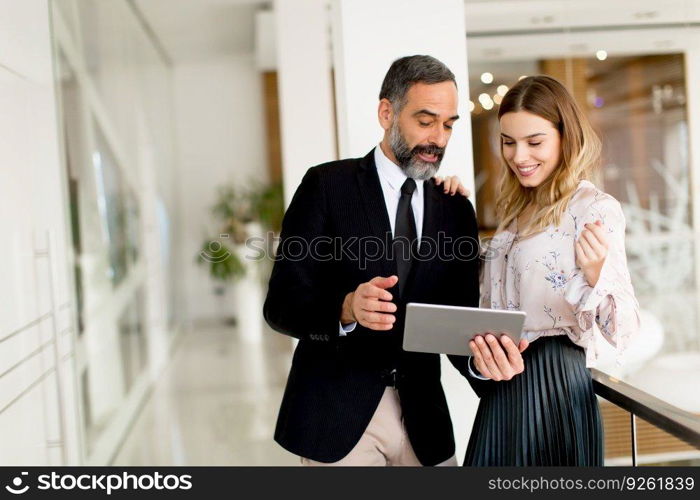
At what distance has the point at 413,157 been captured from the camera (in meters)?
A: 1.98

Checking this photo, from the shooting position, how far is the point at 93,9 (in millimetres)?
5273

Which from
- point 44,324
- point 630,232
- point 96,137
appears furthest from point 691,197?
point 96,137

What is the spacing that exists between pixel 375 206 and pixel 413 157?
0.17 metres

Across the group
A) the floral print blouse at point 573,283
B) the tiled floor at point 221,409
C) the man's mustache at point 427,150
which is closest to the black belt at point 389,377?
the floral print blouse at point 573,283

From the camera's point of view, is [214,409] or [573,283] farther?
[214,409]

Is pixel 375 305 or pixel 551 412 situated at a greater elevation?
pixel 375 305

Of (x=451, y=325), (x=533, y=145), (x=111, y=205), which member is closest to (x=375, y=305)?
(x=451, y=325)

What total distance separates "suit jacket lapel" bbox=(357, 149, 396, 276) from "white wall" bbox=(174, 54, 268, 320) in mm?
8697

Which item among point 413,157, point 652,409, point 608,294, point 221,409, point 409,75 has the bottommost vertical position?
point 221,409

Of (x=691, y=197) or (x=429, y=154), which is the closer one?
(x=429, y=154)

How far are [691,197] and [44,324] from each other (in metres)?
3.55

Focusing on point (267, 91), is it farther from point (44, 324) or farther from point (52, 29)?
point (44, 324)

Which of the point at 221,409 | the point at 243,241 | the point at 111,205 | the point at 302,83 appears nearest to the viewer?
the point at 302,83

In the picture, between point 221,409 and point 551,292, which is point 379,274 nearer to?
point 551,292
